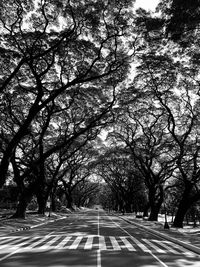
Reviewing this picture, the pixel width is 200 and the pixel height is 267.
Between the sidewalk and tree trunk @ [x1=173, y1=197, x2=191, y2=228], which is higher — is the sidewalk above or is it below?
below

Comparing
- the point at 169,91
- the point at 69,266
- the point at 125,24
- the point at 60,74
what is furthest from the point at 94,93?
the point at 69,266

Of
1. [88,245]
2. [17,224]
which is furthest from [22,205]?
[88,245]

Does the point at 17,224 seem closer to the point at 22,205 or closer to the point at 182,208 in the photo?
the point at 22,205

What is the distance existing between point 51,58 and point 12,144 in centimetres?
642

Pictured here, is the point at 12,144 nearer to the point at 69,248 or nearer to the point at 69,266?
the point at 69,248

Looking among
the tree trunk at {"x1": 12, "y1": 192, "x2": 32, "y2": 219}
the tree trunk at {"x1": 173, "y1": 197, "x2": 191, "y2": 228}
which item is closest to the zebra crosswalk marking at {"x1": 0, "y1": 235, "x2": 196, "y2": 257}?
the tree trunk at {"x1": 173, "y1": 197, "x2": 191, "y2": 228}

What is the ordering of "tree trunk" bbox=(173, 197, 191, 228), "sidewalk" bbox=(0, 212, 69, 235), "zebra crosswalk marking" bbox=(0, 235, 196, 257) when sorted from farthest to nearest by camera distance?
"tree trunk" bbox=(173, 197, 191, 228), "sidewalk" bbox=(0, 212, 69, 235), "zebra crosswalk marking" bbox=(0, 235, 196, 257)

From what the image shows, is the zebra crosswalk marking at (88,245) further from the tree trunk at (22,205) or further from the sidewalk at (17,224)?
the tree trunk at (22,205)

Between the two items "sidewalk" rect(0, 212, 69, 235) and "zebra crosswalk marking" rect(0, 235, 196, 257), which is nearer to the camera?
"zebra crosswalk marking" rect(0, 235, 196, 257)

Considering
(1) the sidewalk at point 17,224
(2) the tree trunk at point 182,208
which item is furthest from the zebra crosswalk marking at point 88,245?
(2) the tree trunk at point 182,208

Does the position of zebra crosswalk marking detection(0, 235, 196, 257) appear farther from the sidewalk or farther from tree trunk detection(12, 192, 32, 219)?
tree trunk detection(12, 192, 32, 219)

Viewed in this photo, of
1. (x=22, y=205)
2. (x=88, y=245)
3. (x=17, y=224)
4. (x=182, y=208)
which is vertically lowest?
(x=88, y=245)

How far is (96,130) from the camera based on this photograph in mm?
34812

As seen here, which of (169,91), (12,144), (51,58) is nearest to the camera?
(12,144)
